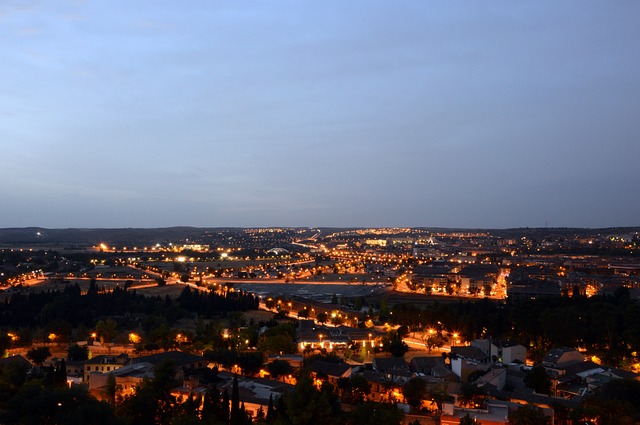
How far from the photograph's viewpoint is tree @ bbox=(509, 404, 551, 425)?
11102mm

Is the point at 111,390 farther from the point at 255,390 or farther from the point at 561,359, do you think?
the point at 561,359

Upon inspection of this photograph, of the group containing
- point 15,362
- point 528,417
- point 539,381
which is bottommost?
point 539,381

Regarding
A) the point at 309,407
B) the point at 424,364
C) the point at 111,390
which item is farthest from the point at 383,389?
the point at 111,390

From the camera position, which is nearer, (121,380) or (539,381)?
(121,380)

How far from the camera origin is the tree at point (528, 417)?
36.4 feet

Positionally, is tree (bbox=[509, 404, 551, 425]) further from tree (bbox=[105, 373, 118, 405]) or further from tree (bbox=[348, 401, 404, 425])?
tree (bbox=[105, 373, 118, 405])

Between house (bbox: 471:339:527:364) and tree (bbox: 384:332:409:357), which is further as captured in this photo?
tree (bbox: 384:332:409:357)

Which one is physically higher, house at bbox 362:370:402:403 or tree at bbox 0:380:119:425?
tree at bbox 0:380:119:425

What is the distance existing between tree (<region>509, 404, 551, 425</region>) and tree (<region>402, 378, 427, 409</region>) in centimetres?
242

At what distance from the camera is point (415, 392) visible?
13430mm

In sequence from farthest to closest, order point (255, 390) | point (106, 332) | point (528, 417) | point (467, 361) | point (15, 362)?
point (106, 332) → point (467, 361) → point (15, 362) → point (255, 390) → point (528, 417)

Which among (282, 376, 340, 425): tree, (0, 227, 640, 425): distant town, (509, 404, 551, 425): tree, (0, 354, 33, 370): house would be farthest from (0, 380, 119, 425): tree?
(509, 404, 551, 425): tree

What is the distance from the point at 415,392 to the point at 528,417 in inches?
114

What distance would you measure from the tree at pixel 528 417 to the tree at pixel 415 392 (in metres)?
2.42
